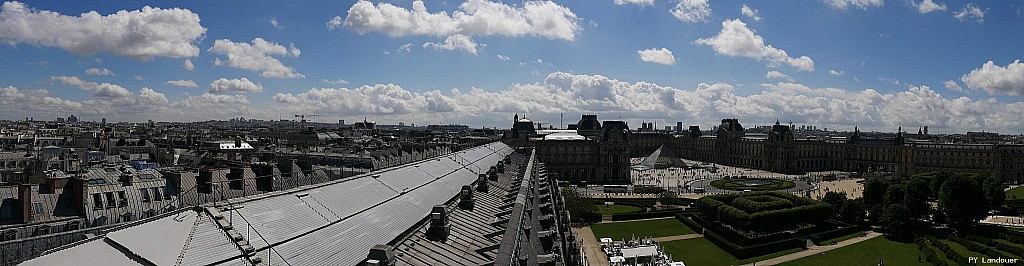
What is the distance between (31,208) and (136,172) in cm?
962

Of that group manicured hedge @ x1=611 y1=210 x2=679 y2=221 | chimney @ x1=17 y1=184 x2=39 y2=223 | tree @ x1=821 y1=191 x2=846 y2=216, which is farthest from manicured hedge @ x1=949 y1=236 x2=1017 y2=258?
chimney @ x1=17 y1=184 x2=39 y2=223

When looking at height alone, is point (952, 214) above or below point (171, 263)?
below

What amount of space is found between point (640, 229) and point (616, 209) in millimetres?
15017

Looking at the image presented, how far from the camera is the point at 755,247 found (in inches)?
2452

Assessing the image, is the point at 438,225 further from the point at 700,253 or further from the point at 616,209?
the point at 616,209

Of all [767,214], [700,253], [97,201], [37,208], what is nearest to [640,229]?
[700,253]

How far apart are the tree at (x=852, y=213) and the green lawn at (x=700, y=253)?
56.5ft

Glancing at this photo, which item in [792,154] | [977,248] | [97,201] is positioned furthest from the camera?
[792,154]

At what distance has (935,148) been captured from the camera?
156 meters

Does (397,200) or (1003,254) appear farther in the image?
(1003,254)

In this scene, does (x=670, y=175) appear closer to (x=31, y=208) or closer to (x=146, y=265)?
(x=31, y=208)

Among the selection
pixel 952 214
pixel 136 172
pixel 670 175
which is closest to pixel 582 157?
pixel 670 175

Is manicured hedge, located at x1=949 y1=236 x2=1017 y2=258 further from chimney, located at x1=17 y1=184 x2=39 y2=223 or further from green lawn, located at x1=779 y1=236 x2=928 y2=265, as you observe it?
chimney, located at x1=17 y1=184 x2=39 y2=223

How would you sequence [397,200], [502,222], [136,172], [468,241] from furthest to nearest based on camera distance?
[136,172] → [502,222] → [397,200] → [468,241]
